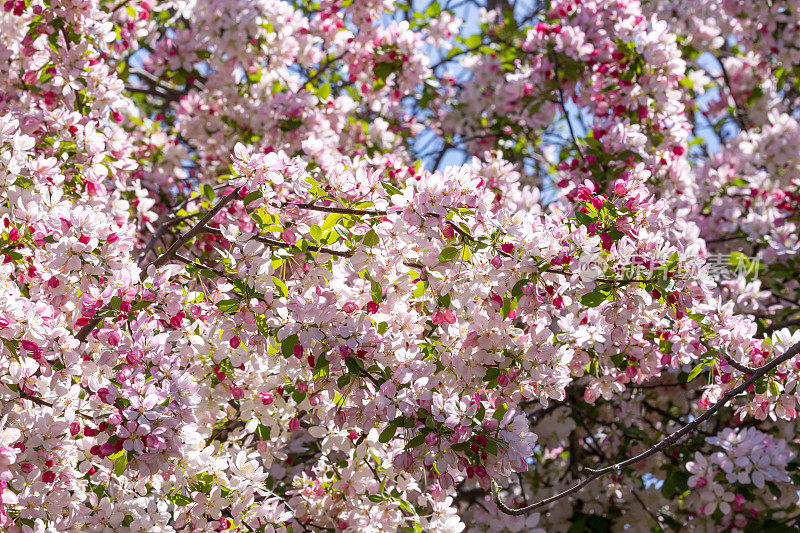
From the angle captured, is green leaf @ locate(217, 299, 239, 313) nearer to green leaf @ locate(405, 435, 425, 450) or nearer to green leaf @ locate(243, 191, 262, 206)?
green leaf @ locate(243, 191, 262, 206)

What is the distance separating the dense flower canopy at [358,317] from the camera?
6.84 ft

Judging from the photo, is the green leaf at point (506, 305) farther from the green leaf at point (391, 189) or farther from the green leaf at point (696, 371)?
the green leaf at point (696, 371)

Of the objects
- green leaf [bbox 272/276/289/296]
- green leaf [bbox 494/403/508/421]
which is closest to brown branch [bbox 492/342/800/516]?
green leaf [bbox 494/403/508/421]

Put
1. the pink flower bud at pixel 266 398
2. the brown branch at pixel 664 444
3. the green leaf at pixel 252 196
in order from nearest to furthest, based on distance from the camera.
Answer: the brown branch at pixel 664 444, the green leaf at pixel 252 196, the pink flower bud at pixel 266 398

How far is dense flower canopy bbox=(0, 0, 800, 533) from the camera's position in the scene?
6.84 feet

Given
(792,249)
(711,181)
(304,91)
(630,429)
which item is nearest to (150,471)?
(630,429)

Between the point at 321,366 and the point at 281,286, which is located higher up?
the point at 281,286

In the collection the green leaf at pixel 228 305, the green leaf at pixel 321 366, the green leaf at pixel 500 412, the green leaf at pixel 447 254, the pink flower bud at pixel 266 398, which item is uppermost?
the green leaf at pixel 447 254

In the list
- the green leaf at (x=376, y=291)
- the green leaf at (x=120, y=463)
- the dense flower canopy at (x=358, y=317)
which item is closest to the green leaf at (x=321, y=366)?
the dense flower canopy at (x=358, y=317)

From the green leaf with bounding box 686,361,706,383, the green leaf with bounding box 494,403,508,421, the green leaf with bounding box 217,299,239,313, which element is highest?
the green leaf with bounding box 217,299,239,313

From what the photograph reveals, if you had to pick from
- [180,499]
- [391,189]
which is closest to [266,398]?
[180,499]

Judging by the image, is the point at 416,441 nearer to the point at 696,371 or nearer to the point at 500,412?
the point at 500,412

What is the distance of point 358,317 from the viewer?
2.20 meters

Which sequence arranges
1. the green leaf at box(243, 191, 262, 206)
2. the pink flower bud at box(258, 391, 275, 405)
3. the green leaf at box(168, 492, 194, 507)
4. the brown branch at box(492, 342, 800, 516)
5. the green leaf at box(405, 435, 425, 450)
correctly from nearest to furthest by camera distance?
the brown branch at box(492, 342, 800, 516) → the green leaf at box(405, 435, 425, 450) → the green leaf at box(243, 191, 262, 206) → the green leaf at box(168, 492, 194, 507) → the pink flower bud at box(258, 391, 275, 405)
